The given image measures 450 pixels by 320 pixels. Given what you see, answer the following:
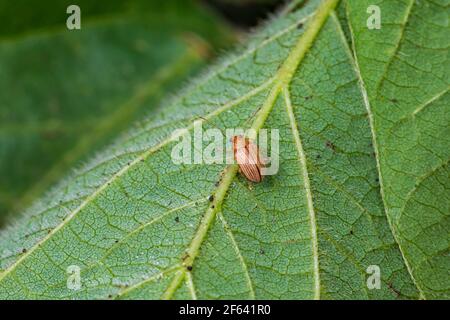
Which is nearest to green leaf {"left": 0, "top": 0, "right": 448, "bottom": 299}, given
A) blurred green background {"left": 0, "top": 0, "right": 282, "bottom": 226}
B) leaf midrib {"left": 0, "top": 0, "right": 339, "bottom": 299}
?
leaf midrib {"left": 0, "top": 0, "right": 339, "bottom": 299}

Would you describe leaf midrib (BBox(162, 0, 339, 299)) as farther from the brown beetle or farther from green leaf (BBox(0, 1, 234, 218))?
green leaf (BBox(0, 1, 234, 218))

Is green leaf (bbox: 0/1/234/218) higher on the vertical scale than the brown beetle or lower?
higher

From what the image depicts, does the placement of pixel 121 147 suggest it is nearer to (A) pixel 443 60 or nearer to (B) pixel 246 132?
(B) pixel 246 132

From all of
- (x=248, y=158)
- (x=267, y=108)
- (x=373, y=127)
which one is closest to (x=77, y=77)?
(x=267, y=108)

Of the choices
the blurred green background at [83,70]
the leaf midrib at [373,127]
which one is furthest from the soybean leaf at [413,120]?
the blurred green background at [83,70]

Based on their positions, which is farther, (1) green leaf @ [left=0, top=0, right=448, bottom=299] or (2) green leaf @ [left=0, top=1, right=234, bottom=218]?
(2) green leaf @ [left=0, top=1, right=234, bottom=218]
